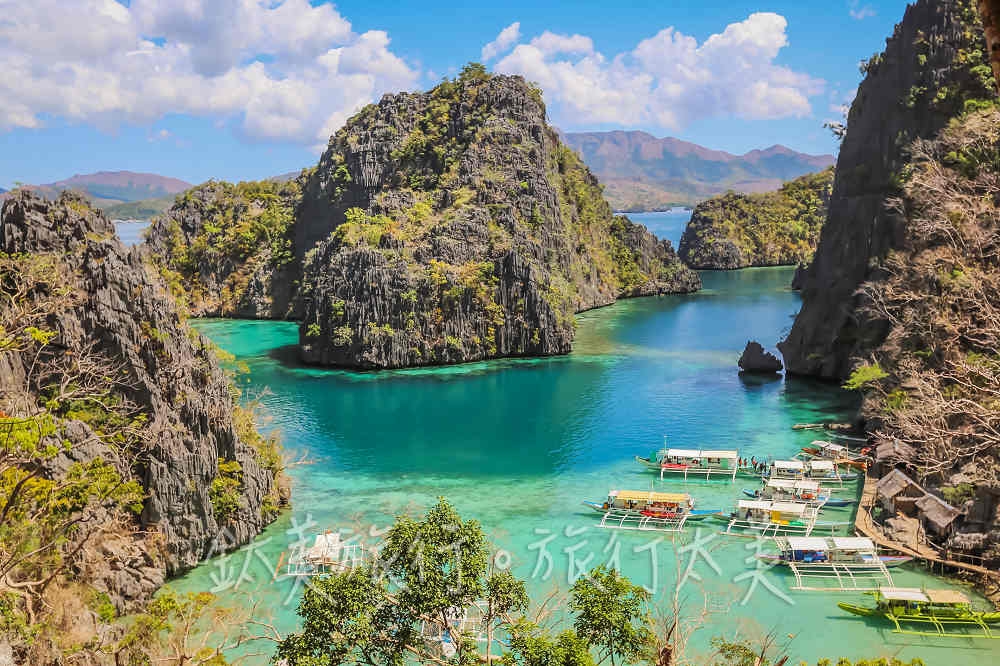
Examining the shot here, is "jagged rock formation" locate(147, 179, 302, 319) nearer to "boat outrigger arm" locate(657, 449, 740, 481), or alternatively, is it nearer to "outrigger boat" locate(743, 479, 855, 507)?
"boat outrigger arm" locate(657, 449, 740, 481)

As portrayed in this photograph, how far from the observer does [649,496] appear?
101 feet

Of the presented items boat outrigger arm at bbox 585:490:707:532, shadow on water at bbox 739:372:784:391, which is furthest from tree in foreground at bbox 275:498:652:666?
shadow on water at bbox 739:372:784:391

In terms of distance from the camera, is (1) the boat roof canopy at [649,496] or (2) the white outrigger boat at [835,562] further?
(1) the boat roof canopy at [649,496]

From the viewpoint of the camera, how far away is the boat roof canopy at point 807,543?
25844mm

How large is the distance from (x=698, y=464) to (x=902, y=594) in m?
13.9

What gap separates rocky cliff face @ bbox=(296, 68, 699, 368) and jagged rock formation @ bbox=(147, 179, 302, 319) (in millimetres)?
5198

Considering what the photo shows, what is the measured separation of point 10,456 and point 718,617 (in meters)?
19.4

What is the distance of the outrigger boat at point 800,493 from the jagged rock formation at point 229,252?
66930 millimetres

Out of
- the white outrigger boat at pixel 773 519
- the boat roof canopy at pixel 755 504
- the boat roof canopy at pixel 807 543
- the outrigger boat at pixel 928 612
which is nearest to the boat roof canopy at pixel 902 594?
the outrigger boat at pixel 928 612

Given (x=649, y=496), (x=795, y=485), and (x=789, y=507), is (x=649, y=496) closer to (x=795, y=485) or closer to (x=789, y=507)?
(x=789, y=507)

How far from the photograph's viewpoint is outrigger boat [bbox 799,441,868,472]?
34.9 m

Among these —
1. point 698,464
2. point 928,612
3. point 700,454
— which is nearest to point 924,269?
point 700,454

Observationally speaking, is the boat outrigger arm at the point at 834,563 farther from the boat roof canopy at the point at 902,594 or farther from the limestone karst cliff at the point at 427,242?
the limestone karst cliff at the point at 427,242

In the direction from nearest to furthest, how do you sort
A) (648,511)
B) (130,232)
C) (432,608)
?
(432,608) → (648,511) → (130,232)
